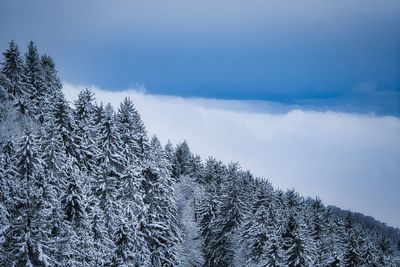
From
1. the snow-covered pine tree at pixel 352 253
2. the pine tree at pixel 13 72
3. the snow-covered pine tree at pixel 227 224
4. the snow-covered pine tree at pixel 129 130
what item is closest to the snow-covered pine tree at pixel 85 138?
the snow-covered pine tree at pixel 129 130

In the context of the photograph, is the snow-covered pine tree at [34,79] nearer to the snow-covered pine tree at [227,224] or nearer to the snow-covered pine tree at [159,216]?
the snow-covered pine tree at [159,216]

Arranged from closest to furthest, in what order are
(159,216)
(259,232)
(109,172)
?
(109,172)
(159,216)
(259,232)

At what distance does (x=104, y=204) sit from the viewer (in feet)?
115

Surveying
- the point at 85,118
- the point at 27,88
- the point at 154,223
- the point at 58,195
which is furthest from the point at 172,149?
the point at 58,195

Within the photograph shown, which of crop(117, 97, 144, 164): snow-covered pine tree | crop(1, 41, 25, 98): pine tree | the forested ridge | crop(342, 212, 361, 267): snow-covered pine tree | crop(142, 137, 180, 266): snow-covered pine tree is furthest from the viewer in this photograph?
crop(1, 41, 25, 98): pine tree

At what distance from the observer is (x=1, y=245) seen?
24625mm

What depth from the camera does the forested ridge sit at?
2719cm

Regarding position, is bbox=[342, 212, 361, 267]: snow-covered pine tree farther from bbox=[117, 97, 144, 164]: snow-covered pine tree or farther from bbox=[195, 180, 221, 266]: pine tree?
bbox=[117, 97, 144, 164]: snow-covered pine tree

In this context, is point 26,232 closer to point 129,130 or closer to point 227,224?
point 129,130

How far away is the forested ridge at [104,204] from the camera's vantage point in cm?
2719

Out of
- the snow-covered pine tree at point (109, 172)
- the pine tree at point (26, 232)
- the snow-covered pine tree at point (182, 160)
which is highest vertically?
the snow-covered pine tree at point (182, 160)

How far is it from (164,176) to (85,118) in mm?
12598

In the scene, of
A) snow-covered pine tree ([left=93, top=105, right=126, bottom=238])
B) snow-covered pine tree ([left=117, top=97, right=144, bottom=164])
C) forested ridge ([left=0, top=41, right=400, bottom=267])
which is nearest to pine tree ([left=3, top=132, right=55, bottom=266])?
forested ridge ([left=0, top=41, right=400, bottom=267])

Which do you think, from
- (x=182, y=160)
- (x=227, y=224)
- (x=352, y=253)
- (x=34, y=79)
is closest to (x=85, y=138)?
(x=227, y=224)
